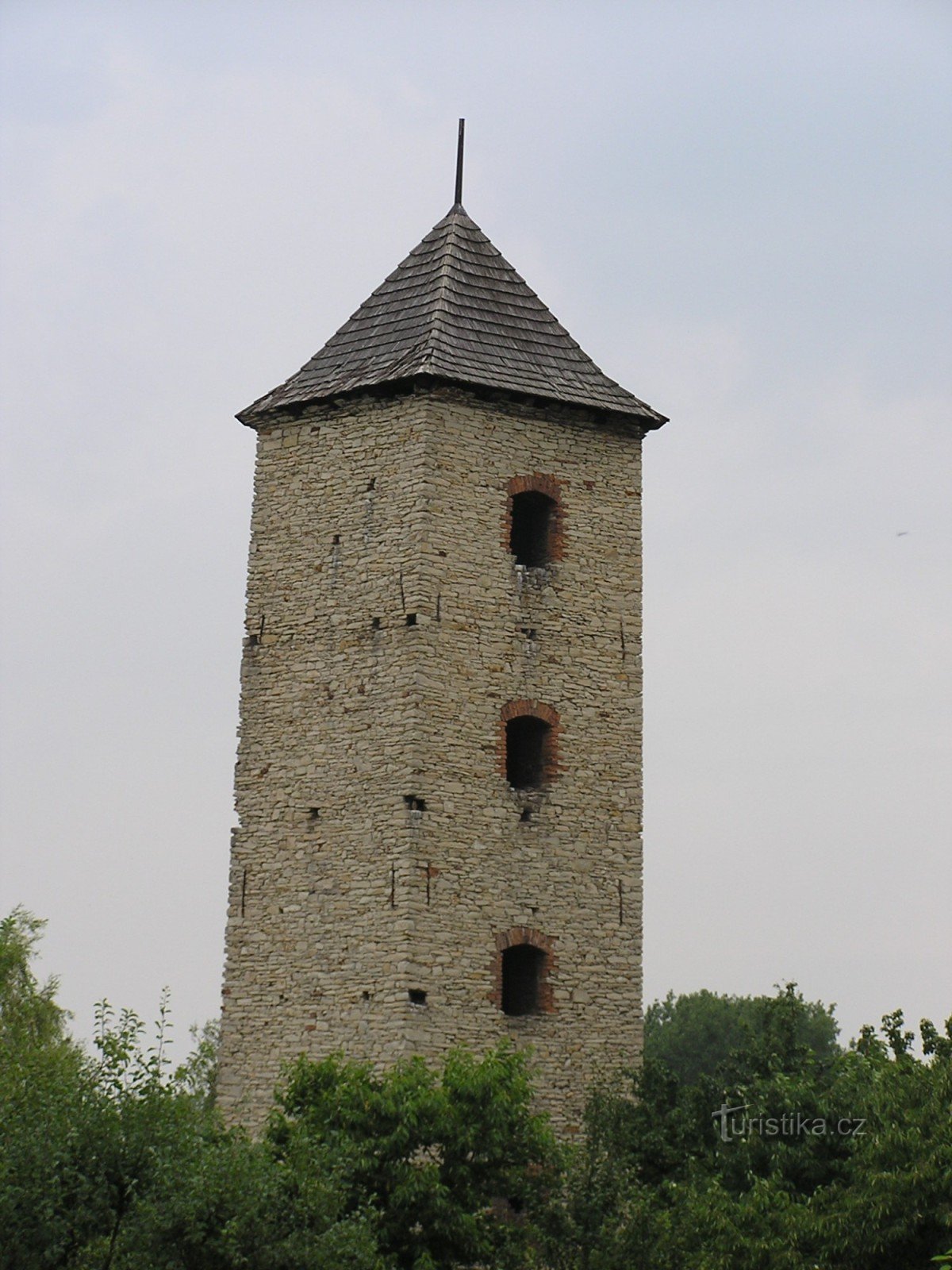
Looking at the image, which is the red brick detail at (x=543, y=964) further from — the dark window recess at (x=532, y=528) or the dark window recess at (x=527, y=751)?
the dark window recess at (x=532, y=528)

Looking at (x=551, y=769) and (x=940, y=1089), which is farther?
(x=551, y=769)

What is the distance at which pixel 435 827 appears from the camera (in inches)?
1003

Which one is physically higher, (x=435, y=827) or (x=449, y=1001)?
(x=435, y=827)

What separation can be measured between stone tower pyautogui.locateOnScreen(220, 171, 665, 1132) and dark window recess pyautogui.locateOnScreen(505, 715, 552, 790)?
3 cm

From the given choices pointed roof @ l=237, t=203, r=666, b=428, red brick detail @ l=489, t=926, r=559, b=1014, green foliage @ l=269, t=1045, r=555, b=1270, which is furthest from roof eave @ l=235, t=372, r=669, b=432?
green foliage @ l=269, t=1045, r=555, b=1270

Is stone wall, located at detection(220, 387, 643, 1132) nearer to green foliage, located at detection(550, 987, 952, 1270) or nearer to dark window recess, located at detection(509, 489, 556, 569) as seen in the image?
dark window recess, located at detection(509, 489, 556, 569)

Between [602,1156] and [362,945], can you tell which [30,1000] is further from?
[602,1156]

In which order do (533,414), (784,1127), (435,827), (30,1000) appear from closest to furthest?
1. (784,1127)
2. (435,827)
3. (533,414)
4. (30,1000)

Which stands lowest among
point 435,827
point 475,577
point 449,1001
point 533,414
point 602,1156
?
point 602,1156

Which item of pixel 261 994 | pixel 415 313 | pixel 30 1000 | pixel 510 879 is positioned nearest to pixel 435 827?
pixel 510 879

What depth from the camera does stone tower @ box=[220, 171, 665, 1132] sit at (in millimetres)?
25344

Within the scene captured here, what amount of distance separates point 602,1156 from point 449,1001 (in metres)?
2.33

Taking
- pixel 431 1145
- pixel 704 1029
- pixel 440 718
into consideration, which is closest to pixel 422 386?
pixel 440 718

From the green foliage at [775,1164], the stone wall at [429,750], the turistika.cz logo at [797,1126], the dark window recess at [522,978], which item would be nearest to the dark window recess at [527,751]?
the stone wall at [429,750]
